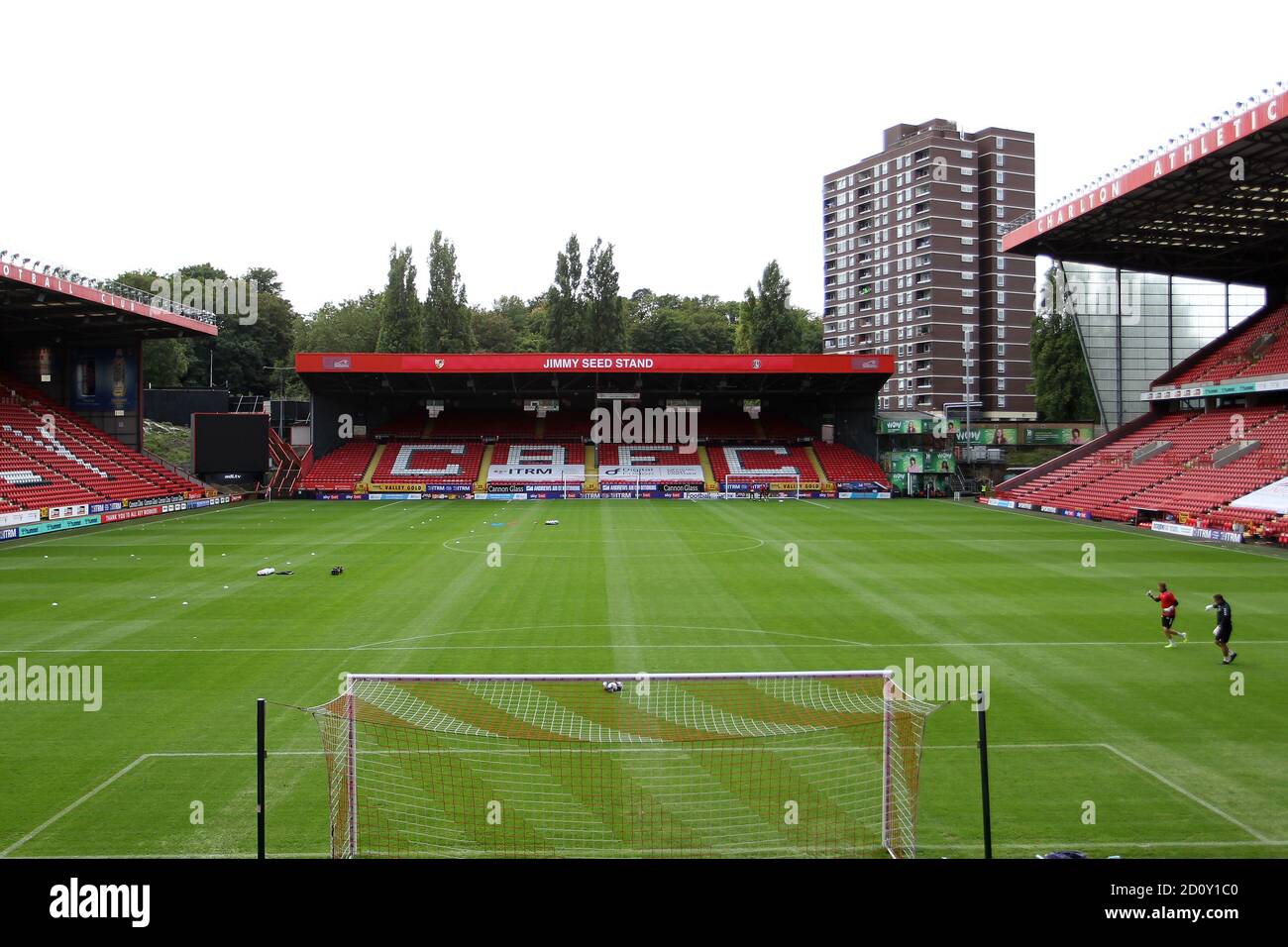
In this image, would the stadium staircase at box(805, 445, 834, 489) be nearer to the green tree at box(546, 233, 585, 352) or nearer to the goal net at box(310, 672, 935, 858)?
the green tree at box(546, 233, 585, 352)

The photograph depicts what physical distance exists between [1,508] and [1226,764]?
40030mm

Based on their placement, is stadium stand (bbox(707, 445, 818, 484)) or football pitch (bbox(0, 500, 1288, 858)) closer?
football pitch (bbox(0, 500, 1288, 858))

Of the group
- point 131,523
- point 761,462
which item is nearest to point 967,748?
point 131,523

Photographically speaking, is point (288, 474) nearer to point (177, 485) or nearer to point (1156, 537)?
point (177, 485)

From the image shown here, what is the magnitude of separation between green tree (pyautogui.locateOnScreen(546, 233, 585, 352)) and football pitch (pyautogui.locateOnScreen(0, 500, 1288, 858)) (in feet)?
159

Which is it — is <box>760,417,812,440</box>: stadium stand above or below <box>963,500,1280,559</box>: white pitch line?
above

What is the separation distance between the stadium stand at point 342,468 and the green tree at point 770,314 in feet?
119

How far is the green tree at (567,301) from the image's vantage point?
81500mm

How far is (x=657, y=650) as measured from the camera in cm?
1627

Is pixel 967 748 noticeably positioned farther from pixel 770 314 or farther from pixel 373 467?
pixel 770 314

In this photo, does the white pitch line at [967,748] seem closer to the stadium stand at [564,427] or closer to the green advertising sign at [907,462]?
the green advertising sign at [907,462]

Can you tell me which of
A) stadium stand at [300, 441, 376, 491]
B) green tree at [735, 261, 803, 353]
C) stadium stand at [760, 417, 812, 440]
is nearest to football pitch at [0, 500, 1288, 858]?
stadium stand at [300, 441, 376, 491]

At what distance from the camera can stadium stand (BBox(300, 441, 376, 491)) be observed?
191 ft
